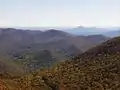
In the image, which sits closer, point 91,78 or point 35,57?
point 91,78

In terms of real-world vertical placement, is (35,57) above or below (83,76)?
below

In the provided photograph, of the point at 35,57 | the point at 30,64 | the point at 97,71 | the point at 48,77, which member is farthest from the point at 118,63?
the point at 35,57

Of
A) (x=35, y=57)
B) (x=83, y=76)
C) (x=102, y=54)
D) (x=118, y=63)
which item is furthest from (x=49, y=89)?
(x=35, y=57)

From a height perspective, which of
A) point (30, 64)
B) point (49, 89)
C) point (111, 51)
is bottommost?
point (30, 64)

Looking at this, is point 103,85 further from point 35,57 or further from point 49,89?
point 35,57

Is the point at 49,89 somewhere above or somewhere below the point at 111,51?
below

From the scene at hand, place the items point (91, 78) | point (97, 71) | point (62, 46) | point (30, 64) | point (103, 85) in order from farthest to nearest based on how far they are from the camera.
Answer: point (62, 46) < point (30, 64) < point (97, 71) < point (91, 78) < point (103, 85)

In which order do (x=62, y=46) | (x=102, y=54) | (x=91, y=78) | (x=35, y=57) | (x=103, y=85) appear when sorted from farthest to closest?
(x=62, y=46), (x=35, y=57), (x=102, y=54), (x=91, y=78), (x=103, y=85)

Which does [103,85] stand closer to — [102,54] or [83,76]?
[83,76]

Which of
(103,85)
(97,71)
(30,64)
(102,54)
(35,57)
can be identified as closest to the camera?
(103,85)
